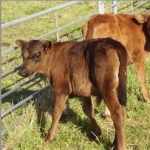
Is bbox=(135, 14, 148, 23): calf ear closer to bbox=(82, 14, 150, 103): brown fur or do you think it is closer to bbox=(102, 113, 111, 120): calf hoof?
bbox=(82, 14, 150, 103): brown fur

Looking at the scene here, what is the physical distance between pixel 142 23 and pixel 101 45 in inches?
84.2

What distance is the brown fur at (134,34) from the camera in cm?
588

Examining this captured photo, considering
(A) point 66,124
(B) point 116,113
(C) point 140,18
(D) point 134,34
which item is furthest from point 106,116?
(C) point 140,18

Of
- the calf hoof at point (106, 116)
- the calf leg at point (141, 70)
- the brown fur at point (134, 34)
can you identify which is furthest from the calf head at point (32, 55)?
the calf leg at point (141, 70)

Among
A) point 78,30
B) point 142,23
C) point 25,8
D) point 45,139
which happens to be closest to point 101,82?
point 45,139

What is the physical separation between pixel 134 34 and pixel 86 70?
1.97 meters

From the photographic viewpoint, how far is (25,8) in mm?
13398

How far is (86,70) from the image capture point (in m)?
4.33

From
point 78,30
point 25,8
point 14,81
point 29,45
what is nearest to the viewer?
point 29,45

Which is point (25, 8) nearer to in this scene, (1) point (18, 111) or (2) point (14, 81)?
(2) point (14, 81)

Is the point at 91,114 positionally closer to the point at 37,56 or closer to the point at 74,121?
the point at 74,121

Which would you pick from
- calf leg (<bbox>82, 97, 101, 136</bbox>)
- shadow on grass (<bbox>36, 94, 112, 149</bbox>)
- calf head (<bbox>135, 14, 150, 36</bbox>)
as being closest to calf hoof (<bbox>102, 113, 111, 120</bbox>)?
shadow on grass (<bbox>36, 94, 112, 149</bbox>)

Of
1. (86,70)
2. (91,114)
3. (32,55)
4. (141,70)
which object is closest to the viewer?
(86,70)

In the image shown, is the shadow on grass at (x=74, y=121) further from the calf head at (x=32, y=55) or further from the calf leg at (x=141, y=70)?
the calf leg at (x=141, y=70)
